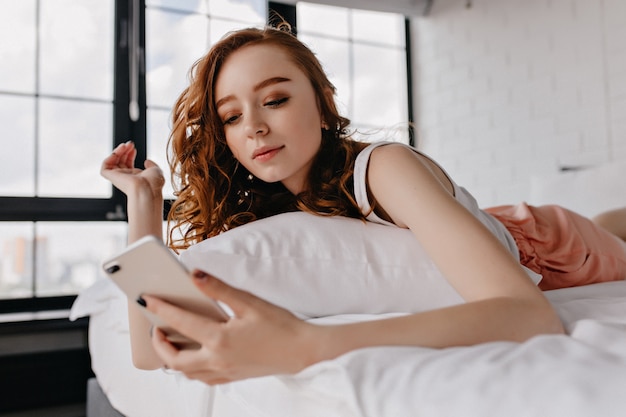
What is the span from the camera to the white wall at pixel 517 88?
122 inches

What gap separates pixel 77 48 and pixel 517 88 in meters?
2.51

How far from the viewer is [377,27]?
14.0ft

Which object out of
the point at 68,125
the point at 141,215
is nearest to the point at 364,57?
the point at 68,125

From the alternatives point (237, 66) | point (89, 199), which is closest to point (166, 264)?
point (237, 66)

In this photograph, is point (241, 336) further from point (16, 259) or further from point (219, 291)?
point (16, 259)

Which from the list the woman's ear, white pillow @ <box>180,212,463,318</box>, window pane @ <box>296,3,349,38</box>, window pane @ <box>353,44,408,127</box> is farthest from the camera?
window pane @ <box>353,44,408,127</box>

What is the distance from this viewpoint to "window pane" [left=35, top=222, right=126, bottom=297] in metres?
2.90

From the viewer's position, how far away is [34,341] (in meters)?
2.15

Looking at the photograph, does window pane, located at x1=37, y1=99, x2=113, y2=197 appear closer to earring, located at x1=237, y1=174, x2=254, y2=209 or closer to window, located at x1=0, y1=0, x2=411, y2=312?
window, located at x1=0, y1=0, x2=411, y2=312

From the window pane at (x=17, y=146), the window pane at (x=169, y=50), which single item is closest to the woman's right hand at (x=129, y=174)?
the window pane at (x=17, y=146)

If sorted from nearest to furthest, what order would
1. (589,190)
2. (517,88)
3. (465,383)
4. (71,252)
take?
(465,383)
(589,190)
(71,252)
(517,88)

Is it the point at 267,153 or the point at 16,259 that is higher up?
the point at 267,153

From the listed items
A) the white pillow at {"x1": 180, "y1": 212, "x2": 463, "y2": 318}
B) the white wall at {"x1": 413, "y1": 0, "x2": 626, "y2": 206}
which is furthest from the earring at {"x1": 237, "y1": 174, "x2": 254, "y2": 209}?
the white wall at {"x1": 413, "y1": 0, "x2": 626, "y2": 206}

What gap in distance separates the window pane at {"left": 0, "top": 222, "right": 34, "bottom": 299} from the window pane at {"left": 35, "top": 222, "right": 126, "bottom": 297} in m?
0.04
